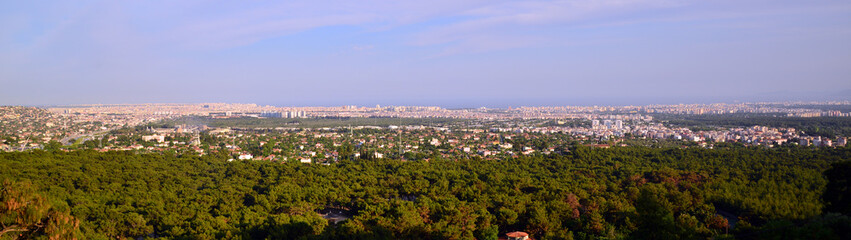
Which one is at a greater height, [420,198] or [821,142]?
[821,142]

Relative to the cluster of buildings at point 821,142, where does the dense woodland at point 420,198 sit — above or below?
below

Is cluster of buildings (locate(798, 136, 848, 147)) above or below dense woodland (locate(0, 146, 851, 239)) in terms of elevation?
above

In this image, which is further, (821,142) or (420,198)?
(821,142)

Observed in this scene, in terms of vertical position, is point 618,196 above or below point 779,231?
below

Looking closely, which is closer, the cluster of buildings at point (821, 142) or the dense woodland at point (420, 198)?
the dense woodland at point (420, 198)

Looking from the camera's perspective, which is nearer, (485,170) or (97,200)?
(97,200)

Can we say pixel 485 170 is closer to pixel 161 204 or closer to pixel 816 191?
pixel 816 191

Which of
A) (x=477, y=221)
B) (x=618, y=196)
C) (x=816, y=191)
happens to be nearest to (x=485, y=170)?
(x=618, y=196)

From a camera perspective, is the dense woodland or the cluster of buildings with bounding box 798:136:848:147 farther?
the cluster of buildings with bounding box 798:136:848:147
